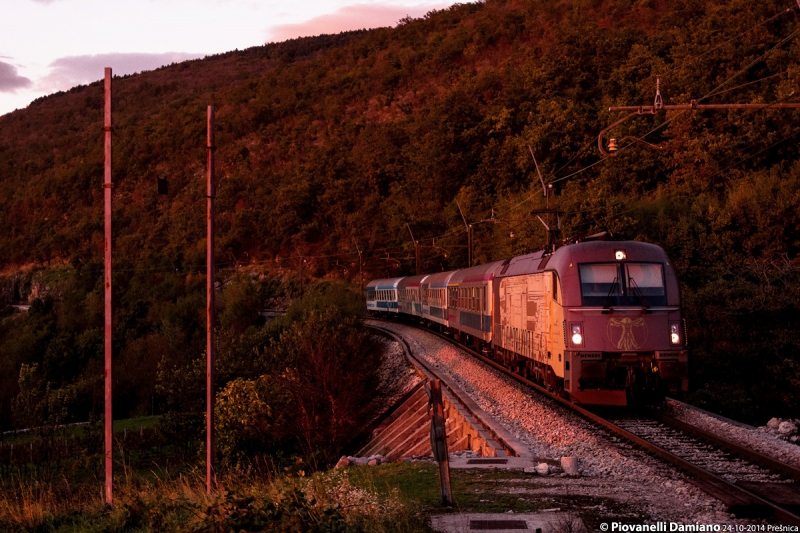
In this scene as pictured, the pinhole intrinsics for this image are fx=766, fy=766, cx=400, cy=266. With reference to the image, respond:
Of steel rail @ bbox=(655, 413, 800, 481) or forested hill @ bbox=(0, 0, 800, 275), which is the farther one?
forested hill @ bbox=(0, 0, 800, 275)

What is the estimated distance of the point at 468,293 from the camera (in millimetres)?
29438

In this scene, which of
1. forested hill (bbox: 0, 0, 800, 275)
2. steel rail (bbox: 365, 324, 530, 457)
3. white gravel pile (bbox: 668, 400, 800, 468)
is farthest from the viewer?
forested hill (bbox: 0, 0, 800, 275)

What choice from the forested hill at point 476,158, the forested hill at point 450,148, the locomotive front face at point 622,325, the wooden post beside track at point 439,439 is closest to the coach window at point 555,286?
the locomotive front face at point 622,325

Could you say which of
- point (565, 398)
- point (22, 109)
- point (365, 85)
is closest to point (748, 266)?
point (565, 398)

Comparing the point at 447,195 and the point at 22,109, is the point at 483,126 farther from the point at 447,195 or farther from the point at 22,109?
the point at 22,109

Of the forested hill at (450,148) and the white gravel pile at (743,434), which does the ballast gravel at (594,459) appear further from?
the forested hill at (450,148)

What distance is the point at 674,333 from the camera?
14531mm

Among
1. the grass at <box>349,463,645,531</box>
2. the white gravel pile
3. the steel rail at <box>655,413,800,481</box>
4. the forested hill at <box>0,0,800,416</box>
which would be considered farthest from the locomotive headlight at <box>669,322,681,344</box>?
the forested hill at <box>0,0,800,416</box>

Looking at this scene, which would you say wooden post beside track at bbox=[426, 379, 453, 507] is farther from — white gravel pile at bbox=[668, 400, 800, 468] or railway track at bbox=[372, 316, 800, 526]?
white gravel pile at bbox=[668, 400, 800, 468]

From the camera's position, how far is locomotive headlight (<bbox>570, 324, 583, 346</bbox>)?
573 inches

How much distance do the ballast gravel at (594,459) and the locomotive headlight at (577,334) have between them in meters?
1.53

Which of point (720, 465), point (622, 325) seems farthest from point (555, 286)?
point (720, 465)

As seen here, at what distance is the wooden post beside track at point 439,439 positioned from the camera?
27.0 feet

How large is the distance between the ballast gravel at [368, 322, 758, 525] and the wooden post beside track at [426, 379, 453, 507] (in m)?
1.59
